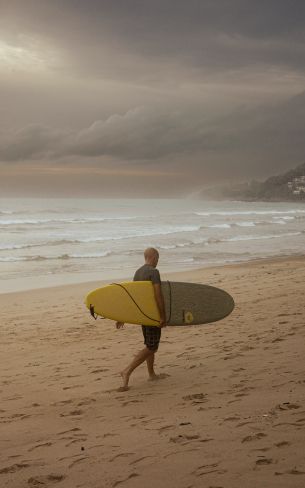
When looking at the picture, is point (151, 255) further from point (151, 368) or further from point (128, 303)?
point (151, 368)

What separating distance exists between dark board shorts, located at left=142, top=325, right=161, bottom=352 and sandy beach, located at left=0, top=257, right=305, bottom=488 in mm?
444

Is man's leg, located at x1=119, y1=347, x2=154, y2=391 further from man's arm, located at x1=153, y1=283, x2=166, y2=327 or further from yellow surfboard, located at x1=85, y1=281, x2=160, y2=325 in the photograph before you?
man's arm, located at x1=153, y1=283, x2=166, y2=327

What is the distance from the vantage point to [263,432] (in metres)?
4.16

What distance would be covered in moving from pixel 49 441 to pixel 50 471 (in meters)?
0.68

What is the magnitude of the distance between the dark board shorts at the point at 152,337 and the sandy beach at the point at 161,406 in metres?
0.44

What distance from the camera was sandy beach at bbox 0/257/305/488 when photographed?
3.75m

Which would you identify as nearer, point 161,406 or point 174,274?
point 161,406

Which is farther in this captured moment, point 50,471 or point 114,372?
point 114,372

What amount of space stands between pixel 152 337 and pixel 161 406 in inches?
38.8

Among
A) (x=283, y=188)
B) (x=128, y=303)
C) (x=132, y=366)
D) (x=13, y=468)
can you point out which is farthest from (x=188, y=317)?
(x=283, y=188)

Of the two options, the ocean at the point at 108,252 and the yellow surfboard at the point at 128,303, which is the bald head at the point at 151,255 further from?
the ocean at the point at 108,252

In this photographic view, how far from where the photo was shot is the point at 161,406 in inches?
208

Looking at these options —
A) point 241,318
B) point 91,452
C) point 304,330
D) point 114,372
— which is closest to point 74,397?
point 114,372

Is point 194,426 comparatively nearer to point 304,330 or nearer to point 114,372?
point 114,372
